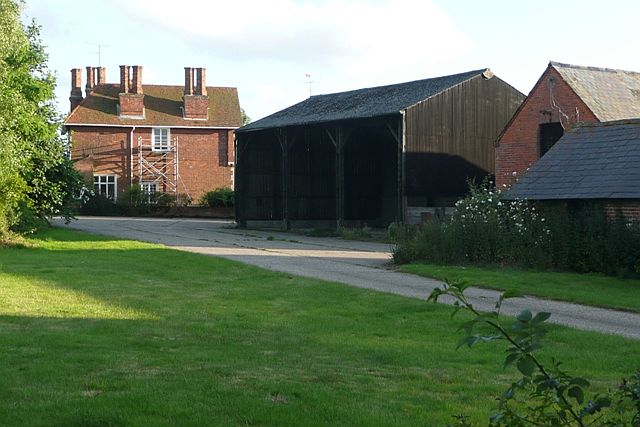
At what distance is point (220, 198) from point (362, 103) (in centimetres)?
2218

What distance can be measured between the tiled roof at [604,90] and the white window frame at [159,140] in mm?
37315

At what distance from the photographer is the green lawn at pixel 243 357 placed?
7.32 metres

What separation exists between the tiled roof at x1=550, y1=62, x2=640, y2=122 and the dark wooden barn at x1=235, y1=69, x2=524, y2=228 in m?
6.17

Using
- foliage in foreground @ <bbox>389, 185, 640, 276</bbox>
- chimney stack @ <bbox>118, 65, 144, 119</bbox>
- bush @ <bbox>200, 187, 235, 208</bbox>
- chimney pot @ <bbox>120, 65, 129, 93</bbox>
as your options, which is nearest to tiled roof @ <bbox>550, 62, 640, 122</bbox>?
foliage in foreground @ <bbox>389, 185, 640, 276</bbox>

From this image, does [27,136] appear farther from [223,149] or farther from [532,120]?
[223,149]

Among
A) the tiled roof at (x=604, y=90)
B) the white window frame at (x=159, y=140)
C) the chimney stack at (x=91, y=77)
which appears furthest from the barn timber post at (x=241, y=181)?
the chimney stack at (x=91, y=77)

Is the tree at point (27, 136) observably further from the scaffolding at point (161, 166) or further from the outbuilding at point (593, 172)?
the scaffolding at point (161, 166)

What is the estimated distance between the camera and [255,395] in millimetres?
7824

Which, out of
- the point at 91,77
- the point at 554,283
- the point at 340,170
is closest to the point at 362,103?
the point at 340,170

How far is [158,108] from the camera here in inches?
2608

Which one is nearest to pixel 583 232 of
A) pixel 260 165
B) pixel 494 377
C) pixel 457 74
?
pixel 494 377

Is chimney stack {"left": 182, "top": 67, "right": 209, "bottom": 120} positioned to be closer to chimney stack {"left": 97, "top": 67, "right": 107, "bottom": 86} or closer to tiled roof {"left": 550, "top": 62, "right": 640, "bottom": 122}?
chimney stack {"left": 97, "top": 67, "right": 107, "bottom": 86}

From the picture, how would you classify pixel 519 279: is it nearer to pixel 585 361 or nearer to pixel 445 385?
pixel 585 361

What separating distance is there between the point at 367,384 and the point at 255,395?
120 cm
